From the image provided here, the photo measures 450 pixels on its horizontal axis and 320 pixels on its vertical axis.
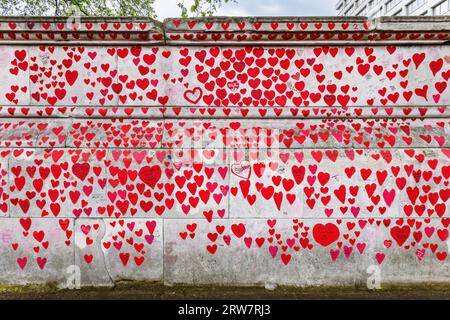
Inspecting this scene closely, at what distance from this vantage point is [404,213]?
151 inches

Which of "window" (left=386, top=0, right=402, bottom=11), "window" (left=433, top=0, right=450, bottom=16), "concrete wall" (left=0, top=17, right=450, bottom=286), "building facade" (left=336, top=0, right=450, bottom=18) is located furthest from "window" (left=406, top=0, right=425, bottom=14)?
"concrete wall" (left=0, top=17, right=450, bottom=286)

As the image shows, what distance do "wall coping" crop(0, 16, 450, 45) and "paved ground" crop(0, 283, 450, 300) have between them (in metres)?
3.18

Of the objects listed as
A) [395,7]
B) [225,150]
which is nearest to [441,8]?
[395,7]

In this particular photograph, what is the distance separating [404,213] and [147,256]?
129 inches

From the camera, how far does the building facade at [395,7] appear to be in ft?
111

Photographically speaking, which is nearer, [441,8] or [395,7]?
[441,8]

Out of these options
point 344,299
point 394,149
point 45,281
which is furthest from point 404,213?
point 45,281

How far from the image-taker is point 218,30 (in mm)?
4012

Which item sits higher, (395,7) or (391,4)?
(391,4)

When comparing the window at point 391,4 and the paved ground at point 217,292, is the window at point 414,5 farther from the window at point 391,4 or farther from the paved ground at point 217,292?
the paved ground at point 217,292

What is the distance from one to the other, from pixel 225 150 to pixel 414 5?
4701 cm

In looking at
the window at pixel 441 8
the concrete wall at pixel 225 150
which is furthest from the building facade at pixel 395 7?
the concrete wall at pixel 225 150

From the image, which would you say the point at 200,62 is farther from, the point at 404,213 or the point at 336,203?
the point at 404,213

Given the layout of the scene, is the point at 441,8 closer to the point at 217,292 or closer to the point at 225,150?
the point at 225,150
